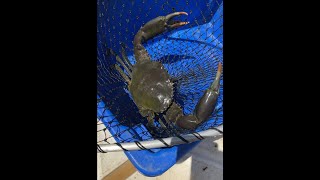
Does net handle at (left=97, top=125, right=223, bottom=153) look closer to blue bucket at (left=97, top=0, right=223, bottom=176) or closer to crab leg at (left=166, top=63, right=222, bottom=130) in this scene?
crab leg at (left=166, top=63, right=222, bottom=130)

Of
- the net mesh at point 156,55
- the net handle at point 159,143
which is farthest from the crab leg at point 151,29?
the net handle at point 159,143

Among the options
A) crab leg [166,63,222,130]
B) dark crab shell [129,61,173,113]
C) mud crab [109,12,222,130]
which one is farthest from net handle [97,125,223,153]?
dark crab shell [129,61,173,113]

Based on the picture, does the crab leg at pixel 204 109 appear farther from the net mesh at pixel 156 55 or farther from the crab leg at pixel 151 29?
the crab leg at pixel 151 29

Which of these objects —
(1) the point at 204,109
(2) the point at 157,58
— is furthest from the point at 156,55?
(1) the point at 204,109

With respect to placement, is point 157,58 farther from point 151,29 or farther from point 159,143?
point 159,143
